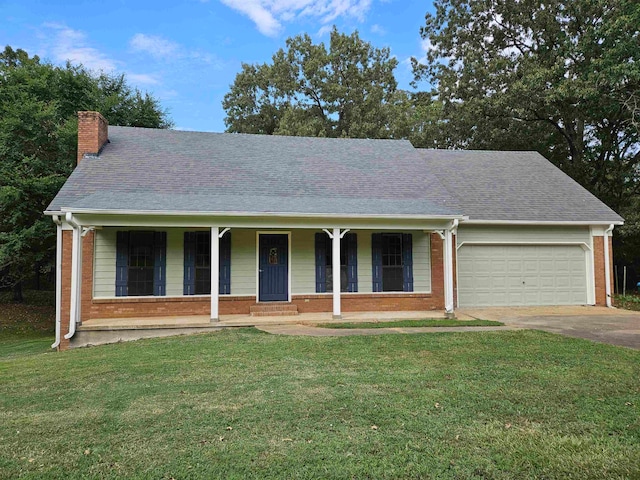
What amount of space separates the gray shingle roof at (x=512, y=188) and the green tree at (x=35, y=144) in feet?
41.4

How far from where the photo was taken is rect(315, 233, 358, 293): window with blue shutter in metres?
11.2

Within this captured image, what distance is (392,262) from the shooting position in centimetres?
1151

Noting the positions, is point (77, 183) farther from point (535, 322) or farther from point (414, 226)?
point (535, 322)

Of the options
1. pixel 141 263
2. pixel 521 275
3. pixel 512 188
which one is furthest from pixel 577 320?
pixel 141 263

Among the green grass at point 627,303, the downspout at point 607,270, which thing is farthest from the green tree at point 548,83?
the downspout at point 607,270

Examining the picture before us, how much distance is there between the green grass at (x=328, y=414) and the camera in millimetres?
3107

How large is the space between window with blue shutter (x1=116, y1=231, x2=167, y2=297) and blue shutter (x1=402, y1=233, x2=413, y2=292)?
6.31 m

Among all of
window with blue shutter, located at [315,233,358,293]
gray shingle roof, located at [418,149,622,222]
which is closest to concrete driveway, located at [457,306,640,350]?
gray shingle roof, located at [418,149,622,222]

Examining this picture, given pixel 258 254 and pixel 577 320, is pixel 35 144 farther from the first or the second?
pixel 577 320

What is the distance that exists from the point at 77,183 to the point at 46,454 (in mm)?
8370

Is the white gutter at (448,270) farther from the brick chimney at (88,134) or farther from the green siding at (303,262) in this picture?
the brick chimney at (88,134)

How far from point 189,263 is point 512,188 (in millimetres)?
10224

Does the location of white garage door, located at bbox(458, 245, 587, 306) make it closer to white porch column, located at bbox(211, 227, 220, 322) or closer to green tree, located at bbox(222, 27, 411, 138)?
white porch column, located at bbox(211, 227, 220, 322)

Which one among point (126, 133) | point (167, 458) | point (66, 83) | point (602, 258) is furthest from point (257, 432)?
point (66, 83)
